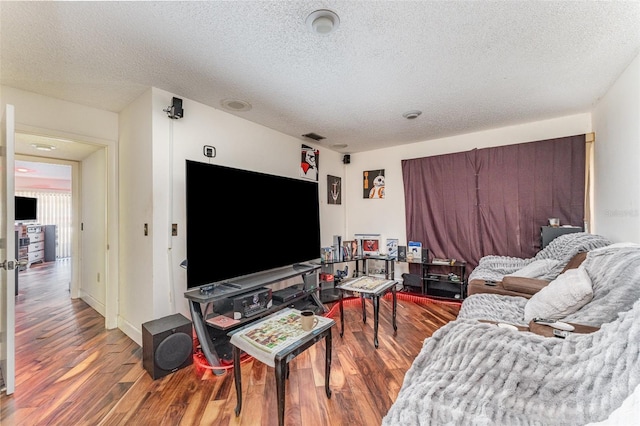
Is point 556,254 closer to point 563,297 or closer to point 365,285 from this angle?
point 563,297

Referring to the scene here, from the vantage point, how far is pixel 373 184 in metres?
4.52

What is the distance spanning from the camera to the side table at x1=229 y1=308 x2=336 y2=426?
1.34m

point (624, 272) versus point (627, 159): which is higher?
point (627, 159)

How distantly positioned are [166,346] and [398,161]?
12.6ft

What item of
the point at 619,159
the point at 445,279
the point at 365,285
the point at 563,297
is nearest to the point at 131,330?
the point at 365,285

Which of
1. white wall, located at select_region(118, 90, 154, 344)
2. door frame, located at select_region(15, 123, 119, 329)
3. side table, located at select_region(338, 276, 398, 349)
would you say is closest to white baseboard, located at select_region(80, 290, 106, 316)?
door frame, located at select_region(15, 123, 119, 329)

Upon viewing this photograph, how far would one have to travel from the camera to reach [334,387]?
5.98 feet

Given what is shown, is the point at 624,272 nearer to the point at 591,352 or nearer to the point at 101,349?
the point at 591,352

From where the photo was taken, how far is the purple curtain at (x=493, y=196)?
122 inches

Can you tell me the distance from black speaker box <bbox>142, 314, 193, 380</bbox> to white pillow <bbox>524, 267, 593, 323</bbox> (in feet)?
8.00

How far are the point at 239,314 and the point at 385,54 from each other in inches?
89.8

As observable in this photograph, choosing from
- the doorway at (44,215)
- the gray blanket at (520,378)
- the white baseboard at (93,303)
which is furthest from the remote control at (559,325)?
the doorway at (44,215)

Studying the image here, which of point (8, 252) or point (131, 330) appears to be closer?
point (8, 252)

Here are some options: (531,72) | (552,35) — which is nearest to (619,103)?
(531,72)
